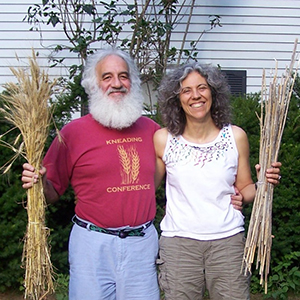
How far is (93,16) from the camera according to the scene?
6.47 m

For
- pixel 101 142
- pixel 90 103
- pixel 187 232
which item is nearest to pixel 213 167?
pixel 187 232

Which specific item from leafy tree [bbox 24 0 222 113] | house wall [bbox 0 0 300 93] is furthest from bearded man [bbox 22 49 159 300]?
house wall [bbox 0 0 300 93]

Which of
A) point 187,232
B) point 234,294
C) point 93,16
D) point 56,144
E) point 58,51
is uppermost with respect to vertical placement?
point 93,16

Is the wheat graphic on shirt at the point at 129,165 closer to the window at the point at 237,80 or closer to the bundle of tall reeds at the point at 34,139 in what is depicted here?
the bundle of tall reeds at the point at 34,139

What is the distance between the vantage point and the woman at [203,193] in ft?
8.48

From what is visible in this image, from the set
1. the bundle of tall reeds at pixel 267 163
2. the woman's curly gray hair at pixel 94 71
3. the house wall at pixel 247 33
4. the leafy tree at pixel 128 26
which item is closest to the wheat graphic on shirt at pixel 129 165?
the woman's curly gray hair at pixel 94 71

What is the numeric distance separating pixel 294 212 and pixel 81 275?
2388 mm

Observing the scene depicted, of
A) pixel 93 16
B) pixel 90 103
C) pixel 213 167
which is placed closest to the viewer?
pixel 213 167

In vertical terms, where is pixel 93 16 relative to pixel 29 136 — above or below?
above

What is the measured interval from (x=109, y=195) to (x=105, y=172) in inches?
5.5

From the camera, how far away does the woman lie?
259 cm

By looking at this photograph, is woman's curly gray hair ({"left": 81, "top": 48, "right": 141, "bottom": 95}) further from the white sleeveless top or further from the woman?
the white sleeveless top

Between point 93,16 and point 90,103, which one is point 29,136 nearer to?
point 90,103

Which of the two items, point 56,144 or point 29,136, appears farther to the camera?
point 56,144
